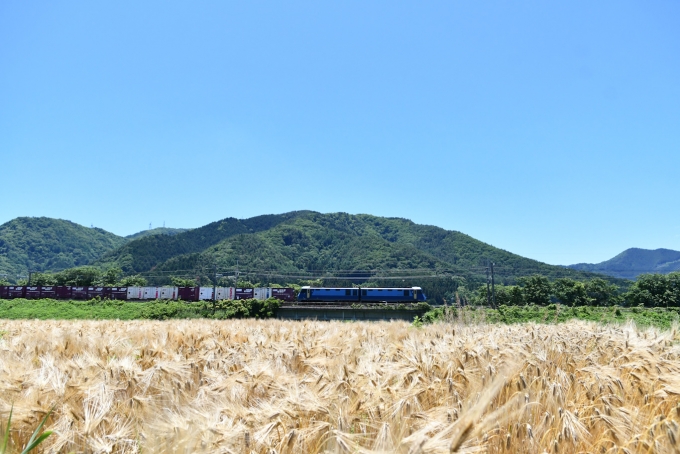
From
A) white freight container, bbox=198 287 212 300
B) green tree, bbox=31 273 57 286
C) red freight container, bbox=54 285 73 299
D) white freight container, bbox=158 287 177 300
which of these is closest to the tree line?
white freight container, bbox=198 287 212 300

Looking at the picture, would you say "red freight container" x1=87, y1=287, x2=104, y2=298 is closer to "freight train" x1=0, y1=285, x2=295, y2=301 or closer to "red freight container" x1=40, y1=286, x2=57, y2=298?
"freight train" x1=0, y1=285, x2=295, y2=301

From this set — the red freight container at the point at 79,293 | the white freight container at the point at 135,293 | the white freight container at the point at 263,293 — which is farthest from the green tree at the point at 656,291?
the red freight container at the point at 79,293

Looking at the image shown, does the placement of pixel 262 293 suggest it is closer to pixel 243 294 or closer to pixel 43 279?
pixel 243 294

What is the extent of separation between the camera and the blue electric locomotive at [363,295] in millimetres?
53438

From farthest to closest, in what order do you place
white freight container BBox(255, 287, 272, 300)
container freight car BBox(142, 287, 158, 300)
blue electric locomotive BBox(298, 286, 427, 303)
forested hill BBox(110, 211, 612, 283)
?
1. forested hill BBox(110, 211, 612, 283)
2. container freight car BBox(142, 287, 158, 300)
3. white freight container BBox(255, 287, 272, 300)
4. blue electric locomotive BBox(298, 286, 427, 303)

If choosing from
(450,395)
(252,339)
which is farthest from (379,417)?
(252,339)

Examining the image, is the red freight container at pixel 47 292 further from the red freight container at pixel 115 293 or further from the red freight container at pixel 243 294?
the red freight container at pixel 243 294

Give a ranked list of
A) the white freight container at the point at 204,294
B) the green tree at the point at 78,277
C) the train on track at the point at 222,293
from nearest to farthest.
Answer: the train on track at the point at 222,293 → the white freight container at the point at 204,294 → the green tree at the point at 78,277

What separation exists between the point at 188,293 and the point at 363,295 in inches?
982

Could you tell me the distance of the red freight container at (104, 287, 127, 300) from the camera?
5588 centimetres

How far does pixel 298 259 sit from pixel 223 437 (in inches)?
6912

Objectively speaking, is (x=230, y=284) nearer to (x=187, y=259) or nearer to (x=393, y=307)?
(x=187, y=259)

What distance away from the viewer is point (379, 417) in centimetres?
232

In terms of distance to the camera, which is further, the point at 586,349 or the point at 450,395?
the point at 586,349
